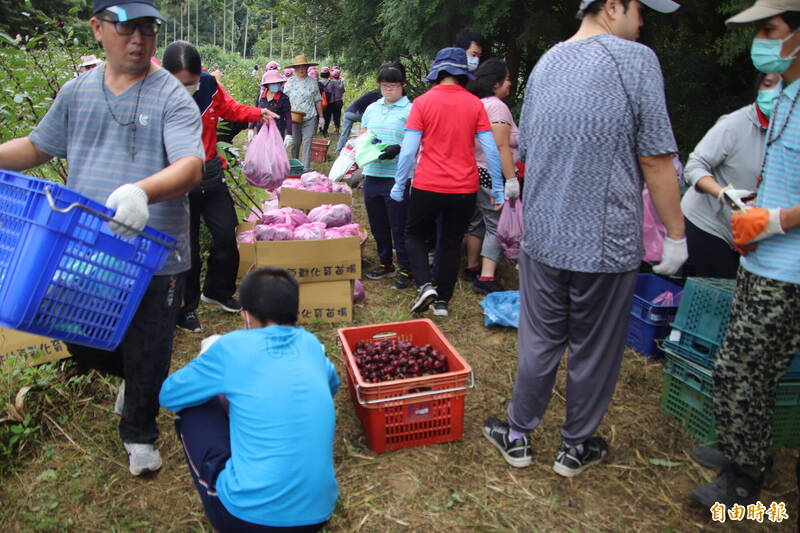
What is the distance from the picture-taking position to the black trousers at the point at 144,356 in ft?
8.20

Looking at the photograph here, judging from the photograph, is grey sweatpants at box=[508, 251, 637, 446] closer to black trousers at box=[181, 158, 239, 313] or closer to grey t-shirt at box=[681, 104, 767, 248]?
grey t-shirt at box=[681, 104, 767, 248]

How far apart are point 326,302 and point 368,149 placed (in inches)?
56.8

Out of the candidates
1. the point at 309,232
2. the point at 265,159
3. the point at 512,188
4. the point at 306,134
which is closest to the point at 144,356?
the point at 309,232

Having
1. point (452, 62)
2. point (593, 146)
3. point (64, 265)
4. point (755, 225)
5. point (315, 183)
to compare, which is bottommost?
point (315, 183)

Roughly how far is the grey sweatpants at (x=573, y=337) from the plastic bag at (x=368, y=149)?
101 inches

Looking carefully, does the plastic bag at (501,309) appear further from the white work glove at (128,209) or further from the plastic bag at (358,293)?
the white work glove at (128,209)

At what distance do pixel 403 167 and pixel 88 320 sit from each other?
9.58ft

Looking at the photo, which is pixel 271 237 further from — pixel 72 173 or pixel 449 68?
pixel 72 173

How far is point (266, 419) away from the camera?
1966mm

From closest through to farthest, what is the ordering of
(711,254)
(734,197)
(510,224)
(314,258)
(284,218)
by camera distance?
(734,197)
(711,254)
(314,258)
(284,218)
(510,224)

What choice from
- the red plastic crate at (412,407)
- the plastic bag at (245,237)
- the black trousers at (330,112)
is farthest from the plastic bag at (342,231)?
the black trousers at (330,112)

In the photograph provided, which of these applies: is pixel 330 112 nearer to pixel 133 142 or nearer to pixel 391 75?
pixel 391 75

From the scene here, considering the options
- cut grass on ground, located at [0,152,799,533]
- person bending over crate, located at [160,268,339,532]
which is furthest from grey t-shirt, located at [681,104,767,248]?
person bending over crate, located at [160,268,339,532]

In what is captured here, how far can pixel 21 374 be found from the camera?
3.28 m
